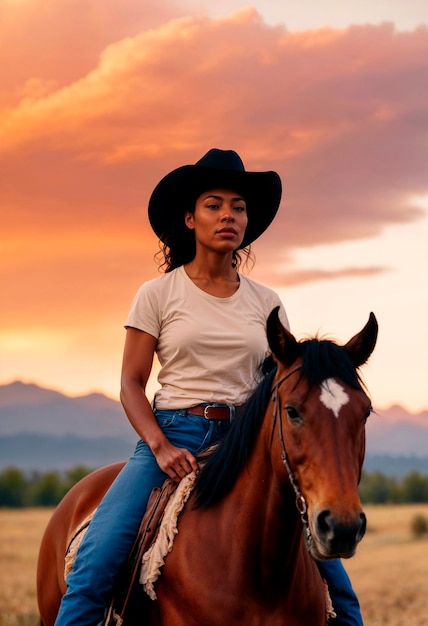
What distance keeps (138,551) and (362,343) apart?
1947 millimetres

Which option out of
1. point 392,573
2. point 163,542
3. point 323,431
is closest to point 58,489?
point 392,573

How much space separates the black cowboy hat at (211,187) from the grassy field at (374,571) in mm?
2639

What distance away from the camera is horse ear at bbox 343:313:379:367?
524cm

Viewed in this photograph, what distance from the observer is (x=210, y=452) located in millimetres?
5848

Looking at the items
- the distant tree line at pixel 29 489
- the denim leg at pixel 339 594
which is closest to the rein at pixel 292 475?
the denim leg at pixel 339 594

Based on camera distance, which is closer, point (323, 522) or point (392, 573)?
point (323, 522)

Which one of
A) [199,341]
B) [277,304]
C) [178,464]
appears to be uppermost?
[277,304]

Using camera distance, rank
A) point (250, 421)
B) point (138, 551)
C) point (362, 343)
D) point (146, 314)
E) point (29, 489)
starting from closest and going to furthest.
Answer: point (362, 343), point (250, 421), point (138, 551), point (146, 314), point (29, 489)

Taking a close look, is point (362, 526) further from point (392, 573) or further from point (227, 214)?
point (392, 573)

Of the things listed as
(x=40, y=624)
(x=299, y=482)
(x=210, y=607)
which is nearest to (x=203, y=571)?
(x=210, y=607)

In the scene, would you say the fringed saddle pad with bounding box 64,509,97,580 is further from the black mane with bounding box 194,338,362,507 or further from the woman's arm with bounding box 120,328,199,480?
the black mane with bounding box 194,338,362,507

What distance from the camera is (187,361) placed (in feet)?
20.2

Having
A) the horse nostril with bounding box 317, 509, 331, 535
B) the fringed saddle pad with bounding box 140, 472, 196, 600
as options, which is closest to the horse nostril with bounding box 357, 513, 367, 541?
the horse nostril with bounding box 317, 509, 331, 535

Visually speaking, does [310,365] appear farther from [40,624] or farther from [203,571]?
[40,624]
